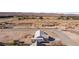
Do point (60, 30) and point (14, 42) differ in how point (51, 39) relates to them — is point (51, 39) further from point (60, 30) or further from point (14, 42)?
point (14, 42)

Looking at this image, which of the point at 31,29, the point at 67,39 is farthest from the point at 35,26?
the point at 67,39

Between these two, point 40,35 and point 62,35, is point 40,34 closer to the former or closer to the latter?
point 40,35

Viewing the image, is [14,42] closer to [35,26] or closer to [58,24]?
[35,26]

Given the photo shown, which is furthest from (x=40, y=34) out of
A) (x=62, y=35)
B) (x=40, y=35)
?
(x=62, y=35)

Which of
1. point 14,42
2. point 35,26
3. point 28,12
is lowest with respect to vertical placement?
point 14,42
